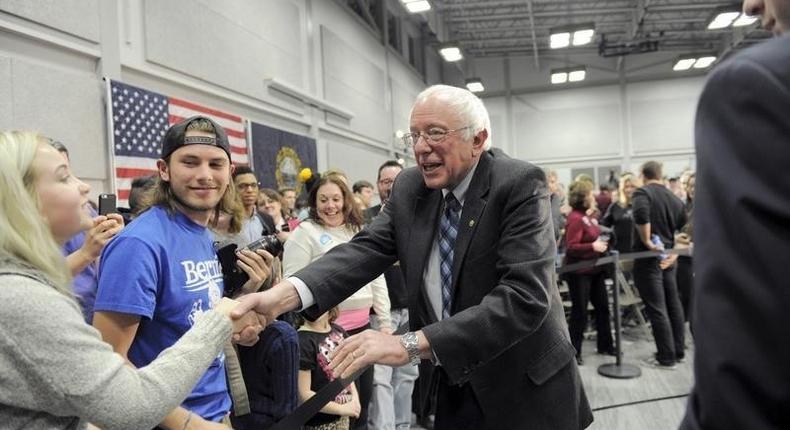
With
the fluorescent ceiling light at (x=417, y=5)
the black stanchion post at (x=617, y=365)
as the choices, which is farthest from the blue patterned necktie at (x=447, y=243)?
the fluorescent ceiling light at (x=417, y=5)

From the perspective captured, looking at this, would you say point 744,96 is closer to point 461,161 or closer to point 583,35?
point 461,161

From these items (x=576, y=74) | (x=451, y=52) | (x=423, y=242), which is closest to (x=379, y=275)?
(x=423, y=242)

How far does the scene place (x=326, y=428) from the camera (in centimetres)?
282

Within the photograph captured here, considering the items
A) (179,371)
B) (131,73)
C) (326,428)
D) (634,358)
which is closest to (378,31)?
(131,73)

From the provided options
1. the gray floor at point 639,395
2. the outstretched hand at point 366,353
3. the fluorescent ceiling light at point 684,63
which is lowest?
the gray floor at point 639,395

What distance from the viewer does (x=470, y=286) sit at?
5.06 feet

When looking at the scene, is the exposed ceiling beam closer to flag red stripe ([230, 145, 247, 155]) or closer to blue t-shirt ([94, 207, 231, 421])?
flag red stripe ([230, 145, 247, 155])

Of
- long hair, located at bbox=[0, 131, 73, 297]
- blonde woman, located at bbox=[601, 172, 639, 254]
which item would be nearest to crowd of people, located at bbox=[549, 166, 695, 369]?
blonde woman, located at bbox=[601, 172, 639, 254]

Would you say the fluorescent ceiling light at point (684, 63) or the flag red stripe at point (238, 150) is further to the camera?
the fluorescent ceiling light at point (684, 63)

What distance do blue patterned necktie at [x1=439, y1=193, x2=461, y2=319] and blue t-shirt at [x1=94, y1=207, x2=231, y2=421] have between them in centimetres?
78

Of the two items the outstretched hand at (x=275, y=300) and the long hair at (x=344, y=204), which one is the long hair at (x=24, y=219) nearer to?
the outstretched hand at (x=275, y=300)

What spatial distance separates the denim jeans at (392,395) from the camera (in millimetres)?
3385

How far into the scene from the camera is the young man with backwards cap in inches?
60.2

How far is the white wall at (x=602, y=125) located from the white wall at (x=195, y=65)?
8.54m
